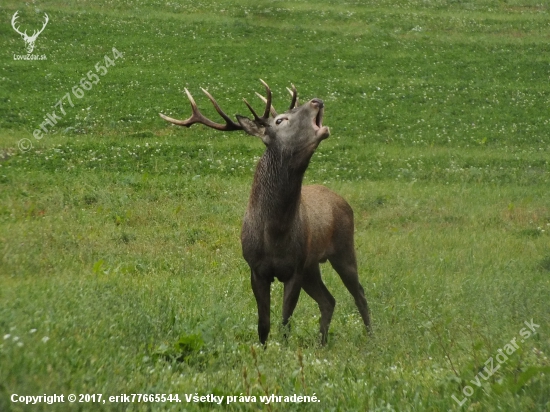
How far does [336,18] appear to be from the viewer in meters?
41.5

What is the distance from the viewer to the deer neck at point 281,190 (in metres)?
8.32

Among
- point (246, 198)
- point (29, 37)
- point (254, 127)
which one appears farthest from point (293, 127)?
point (29, 37)

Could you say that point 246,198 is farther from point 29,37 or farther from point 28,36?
point 28,36

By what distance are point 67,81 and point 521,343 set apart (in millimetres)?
26452

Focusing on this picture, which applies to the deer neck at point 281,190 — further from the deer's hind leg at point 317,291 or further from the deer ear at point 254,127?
the deer's hind leg at point 317,291

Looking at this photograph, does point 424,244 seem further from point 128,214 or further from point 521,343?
point 521,343

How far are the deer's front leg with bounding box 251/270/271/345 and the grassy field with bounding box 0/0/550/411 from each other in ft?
0.68

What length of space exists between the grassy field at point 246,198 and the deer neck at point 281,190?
1104 millimetres

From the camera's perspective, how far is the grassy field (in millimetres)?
5605

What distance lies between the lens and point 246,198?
57.5ft

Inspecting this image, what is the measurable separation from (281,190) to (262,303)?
1.13 meters

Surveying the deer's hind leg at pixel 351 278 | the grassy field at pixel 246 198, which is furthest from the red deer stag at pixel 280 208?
the deer's hind leg at pixel 351 278

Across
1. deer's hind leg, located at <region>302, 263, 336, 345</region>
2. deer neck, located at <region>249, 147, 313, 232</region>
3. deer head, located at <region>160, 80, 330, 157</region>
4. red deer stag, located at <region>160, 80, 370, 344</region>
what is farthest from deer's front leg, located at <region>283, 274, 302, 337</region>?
deer head, located at <region>160, 80, 330, 157</region>

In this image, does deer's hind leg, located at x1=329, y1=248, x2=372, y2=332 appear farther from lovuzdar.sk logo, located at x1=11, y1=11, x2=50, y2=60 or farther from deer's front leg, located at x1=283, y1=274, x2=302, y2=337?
lovuzdar.sk logo, located at x1=11, y1=11, x2=50, y2=60
